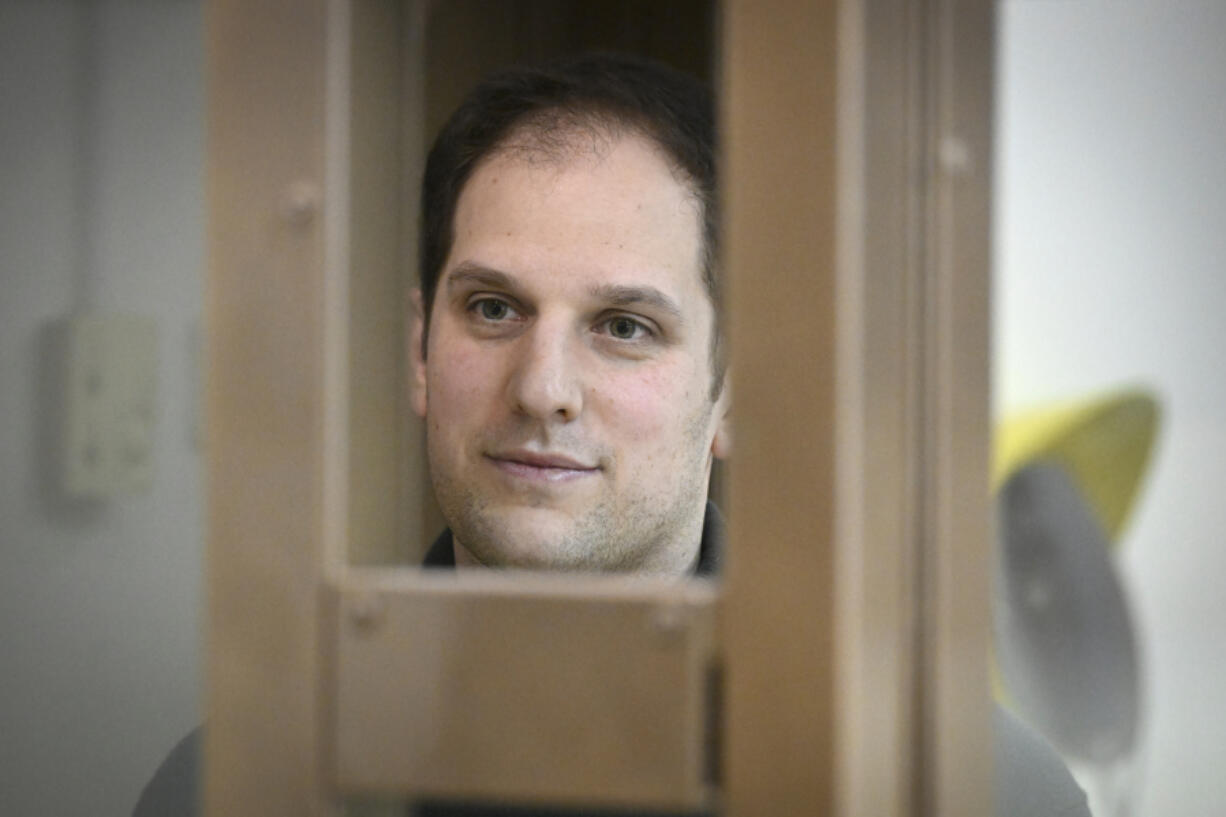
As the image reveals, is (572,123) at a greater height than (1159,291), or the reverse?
(572,123)

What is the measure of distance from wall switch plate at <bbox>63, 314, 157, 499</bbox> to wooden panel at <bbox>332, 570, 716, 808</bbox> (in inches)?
14.8

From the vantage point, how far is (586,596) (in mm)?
493

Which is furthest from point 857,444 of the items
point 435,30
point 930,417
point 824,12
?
point 435,30

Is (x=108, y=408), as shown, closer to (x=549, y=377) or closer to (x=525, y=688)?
(x=549, y=377)

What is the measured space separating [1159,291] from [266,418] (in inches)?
21.6

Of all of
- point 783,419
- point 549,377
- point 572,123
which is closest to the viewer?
point 783,419

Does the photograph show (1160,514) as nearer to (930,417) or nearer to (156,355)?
(930,417)

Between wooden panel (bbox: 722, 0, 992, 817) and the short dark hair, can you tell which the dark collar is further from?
wooden panel (bbox: 722, 0, 992, 817)

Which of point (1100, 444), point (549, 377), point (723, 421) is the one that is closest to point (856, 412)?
point (549, 377)

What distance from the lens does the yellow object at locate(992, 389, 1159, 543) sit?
795 mm

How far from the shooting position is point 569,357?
816 mm

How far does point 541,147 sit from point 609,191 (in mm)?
68

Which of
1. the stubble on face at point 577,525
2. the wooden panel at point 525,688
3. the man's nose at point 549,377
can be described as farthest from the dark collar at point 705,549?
the wooden panel at point 525,688

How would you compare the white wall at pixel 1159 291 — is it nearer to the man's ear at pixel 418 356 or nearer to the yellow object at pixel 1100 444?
the yellow object at pixel 1100 444
